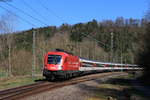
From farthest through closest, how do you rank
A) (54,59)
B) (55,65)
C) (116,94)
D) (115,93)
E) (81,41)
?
(81,41) < (54,59) < (55,65) < (115,93) < (116,94)

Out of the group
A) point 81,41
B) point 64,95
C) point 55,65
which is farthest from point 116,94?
point 81,41

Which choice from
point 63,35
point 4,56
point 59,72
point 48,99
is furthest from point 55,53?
point 63,35

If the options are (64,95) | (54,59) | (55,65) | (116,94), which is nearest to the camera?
(64,95)

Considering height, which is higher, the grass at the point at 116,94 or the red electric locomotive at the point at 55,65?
the red electric locomotive at the point at 55,65

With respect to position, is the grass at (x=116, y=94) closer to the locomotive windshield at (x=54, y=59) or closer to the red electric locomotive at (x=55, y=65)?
the red electric locomotive at (x=55, y=65)

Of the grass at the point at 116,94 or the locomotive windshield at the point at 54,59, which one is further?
the locomotive windshield at the point at 54,59

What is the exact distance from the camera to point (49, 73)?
26.8 meters

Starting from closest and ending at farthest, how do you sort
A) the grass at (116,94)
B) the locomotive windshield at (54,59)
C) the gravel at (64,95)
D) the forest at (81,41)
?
the gravel at (64,95)
the grass at (116,94)
the locomotive windshield at (54,59)
the forest at (81,41)

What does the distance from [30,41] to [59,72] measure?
48293mm

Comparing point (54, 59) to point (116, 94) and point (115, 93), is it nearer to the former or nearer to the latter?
point (115, 93)

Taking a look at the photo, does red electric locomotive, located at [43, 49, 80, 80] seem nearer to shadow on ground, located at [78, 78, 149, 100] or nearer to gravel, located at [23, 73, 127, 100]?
shadow on ground, located at [78, 78, 149, 100]

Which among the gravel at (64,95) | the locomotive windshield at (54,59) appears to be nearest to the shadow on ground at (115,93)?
the gravel at (64,95)

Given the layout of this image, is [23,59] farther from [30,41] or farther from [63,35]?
[63,35]

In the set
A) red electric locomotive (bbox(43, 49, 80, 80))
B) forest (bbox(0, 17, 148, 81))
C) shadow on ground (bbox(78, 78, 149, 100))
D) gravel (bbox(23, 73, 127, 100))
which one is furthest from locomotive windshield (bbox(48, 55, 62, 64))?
forest (bbox(0, 17, 148, 81))
